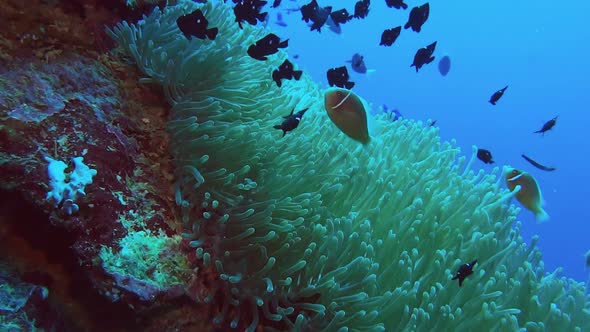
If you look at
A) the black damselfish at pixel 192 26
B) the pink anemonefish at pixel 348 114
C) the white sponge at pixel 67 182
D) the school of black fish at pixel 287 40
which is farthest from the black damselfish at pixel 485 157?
the white sponge at pixel 67 182

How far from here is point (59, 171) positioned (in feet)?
5.89

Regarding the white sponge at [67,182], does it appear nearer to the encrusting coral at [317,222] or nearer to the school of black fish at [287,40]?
the encrusting coral at [317,222]

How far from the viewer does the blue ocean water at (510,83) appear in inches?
2522

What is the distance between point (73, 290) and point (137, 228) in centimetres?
34

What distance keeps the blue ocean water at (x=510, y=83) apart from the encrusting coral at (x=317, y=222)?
6015 cm

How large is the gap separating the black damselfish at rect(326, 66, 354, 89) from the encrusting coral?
90 cm

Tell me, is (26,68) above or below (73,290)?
above

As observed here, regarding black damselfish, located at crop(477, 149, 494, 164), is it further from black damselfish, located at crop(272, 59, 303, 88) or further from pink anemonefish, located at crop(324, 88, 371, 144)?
black damselfish, located at crop(272, 59, 303, 88)

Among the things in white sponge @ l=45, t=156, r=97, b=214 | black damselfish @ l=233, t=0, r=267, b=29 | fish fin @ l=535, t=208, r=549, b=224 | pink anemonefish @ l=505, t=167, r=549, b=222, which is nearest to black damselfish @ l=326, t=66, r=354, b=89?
black damselfish @ l=233, t=0, r=267, b=29

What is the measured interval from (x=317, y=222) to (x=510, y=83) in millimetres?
81399

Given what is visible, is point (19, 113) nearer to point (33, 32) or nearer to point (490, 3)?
point (33, 32)

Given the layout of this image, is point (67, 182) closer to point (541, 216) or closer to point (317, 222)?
point (317, 222)

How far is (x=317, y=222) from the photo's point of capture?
219cm

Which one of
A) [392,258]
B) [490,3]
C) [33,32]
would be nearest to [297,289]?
[392,258]
